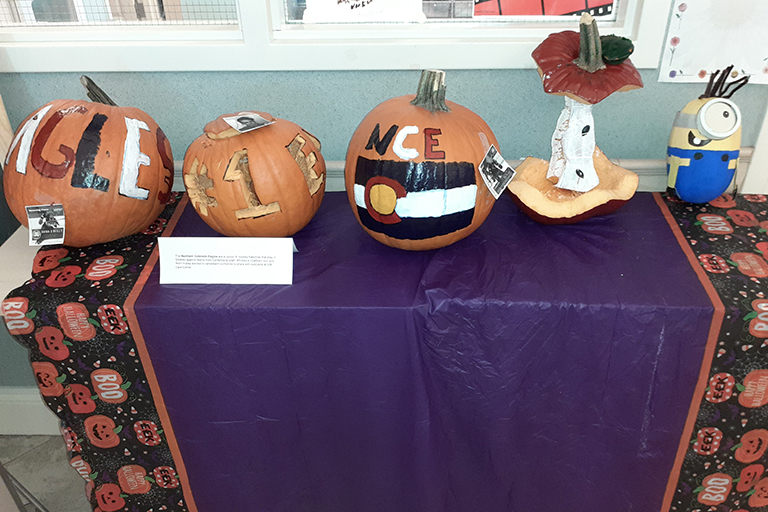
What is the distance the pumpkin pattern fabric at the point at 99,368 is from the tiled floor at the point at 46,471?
15.9 inches

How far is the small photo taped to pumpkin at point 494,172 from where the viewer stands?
3.31 feet

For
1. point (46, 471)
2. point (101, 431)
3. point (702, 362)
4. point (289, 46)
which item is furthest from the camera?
point (46, 471)

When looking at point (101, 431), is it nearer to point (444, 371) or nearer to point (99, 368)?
point (99, 368)

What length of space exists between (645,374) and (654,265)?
220 mm

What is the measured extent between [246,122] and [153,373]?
54cm

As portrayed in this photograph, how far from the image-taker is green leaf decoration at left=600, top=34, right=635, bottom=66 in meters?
0.98

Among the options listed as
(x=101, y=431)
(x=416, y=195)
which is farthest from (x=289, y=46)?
(x=101, y=431)

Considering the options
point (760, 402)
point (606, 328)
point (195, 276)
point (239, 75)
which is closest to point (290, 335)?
point (195, 276)

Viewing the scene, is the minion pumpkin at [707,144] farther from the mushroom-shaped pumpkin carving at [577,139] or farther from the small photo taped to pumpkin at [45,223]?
the small photo taped to pumpkin at [45,223]

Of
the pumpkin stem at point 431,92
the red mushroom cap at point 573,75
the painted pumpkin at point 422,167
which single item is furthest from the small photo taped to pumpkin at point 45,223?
the red mushroom cap at point 573,75

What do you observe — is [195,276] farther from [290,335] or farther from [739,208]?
[739,208]

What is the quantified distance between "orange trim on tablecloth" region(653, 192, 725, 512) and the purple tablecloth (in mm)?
15

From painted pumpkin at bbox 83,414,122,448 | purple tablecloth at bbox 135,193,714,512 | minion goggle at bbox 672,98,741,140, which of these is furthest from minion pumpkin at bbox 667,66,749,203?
painted pumpkin at bbox 83,414,122,448

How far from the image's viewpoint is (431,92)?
100cm
